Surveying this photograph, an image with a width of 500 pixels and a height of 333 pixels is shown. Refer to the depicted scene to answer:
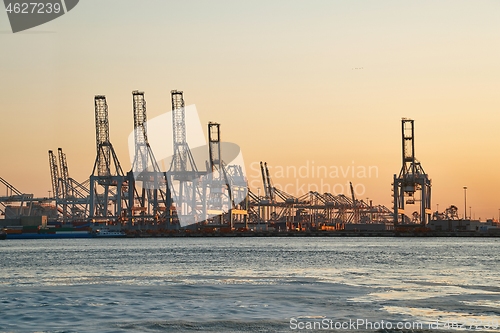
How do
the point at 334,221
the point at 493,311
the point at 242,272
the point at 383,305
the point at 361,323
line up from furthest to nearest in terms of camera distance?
the point at 334,221, the point at 242,272, the point at 383,305, the point at 493,311, the point at 361,323

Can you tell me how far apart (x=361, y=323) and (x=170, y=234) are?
11236cm

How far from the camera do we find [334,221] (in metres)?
191

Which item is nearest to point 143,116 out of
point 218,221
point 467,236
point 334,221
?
point 218,221

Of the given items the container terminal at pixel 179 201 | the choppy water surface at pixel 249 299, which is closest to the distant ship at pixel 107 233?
the container terminal at pixel 179 201

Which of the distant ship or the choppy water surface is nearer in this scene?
the choppy water surface

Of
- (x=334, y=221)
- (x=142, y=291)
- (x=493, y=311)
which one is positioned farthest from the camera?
(x=334, y=221)

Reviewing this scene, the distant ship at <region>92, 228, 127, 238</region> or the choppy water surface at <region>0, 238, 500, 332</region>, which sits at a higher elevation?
the choppy water surface at <region>0, 238, 500, 332</region>

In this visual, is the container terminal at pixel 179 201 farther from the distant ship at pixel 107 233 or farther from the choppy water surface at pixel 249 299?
the choppy water surface at pixel 249 299

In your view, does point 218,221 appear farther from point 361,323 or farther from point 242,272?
point 361,323

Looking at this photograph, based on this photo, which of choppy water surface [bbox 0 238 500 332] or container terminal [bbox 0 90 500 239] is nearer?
choppy water surface [bbox 0 238 500 332]

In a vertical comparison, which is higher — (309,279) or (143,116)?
(143,116)

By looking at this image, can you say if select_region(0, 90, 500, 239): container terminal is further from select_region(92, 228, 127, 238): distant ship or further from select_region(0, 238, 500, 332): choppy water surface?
select_region(0, 238, 500, 332): choppy water surface

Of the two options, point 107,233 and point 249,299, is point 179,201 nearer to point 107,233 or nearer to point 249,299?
point 107,233

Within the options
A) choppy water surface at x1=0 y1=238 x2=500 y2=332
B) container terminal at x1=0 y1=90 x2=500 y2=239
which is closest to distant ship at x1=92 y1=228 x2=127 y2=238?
container terminal at x1=0 y1=90 x2=500 y2=239
